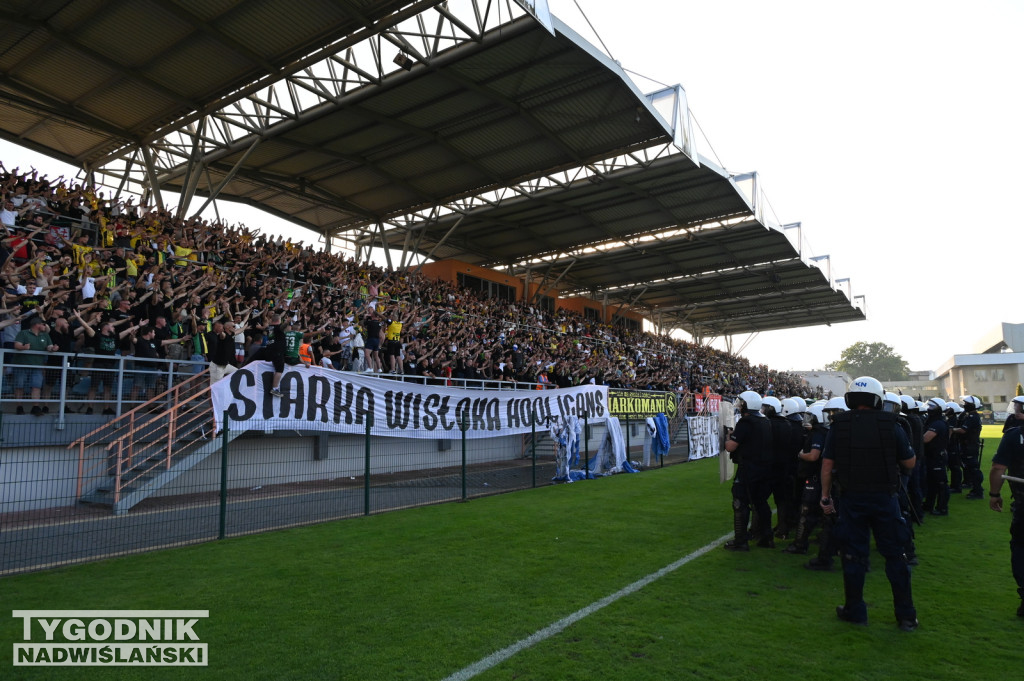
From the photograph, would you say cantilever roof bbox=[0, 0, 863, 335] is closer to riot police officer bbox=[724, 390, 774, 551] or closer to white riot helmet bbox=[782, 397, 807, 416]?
white riot helmet bbox=[782, 397, 807, 416]

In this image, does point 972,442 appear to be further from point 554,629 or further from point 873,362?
point 873,362

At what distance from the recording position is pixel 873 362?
489ft

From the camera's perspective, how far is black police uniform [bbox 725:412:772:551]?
806 cm

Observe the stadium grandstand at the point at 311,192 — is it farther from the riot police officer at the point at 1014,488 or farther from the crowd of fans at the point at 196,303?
the riot police officer at the point at 1014,488

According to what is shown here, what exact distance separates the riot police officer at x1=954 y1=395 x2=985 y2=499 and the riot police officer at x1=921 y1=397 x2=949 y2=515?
90.9 inches

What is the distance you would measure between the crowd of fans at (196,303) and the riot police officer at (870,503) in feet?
32.5

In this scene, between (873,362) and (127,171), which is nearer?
(127,171)

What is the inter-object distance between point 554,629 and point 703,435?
19.3 m

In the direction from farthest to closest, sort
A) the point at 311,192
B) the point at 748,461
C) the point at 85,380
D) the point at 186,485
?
the point at 311,192 → the point at 85,380 → the point at 186,485 → the point at 748,461

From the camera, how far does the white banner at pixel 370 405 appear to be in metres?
10.2

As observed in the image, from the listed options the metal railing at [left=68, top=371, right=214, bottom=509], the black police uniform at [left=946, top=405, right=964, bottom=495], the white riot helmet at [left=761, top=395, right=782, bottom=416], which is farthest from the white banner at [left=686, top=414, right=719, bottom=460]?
the metal railing at [left=68, top=371, right=214, bottom=509]

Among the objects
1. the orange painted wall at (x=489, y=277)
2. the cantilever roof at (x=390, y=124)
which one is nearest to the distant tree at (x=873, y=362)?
the orange painted wall at (x=489, y=277)

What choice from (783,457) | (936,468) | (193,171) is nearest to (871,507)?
(783,457)

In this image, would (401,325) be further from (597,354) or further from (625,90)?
(597,354)
